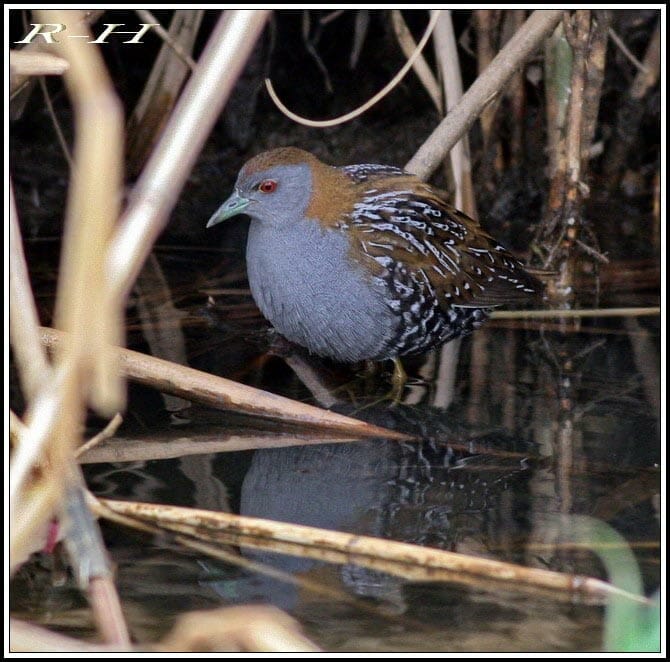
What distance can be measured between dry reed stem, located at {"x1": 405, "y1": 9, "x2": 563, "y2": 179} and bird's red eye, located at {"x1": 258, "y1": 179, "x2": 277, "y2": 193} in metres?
0.67

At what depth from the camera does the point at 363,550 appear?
8.11 ft

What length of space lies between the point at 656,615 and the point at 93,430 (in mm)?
1840

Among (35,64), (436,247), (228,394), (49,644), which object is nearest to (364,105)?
(436,247)

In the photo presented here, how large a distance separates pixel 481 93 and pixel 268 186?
1001 mm

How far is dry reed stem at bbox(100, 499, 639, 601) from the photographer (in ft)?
7.77

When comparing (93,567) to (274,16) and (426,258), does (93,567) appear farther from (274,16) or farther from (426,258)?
(274,16)

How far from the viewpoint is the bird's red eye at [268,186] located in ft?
12.5

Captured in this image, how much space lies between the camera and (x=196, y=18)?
16.0 feet

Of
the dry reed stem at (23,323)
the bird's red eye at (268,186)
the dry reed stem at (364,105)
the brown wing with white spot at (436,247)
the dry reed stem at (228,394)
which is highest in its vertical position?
the dry reed stem at (364,105)

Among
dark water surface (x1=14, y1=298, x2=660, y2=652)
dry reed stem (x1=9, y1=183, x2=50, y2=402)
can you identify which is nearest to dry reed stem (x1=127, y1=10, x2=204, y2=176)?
dark water surface (x1=14, y1=298, x2=660, y2=652)

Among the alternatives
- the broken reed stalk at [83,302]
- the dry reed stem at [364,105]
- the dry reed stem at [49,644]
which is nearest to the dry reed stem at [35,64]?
the broken reed stalk at [83,302]

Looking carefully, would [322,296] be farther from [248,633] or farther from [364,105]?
[248,633]

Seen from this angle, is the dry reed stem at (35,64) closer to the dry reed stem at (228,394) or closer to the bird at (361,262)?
the dry reed stem at (228,394)

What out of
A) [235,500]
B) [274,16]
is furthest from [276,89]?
[235,500]
